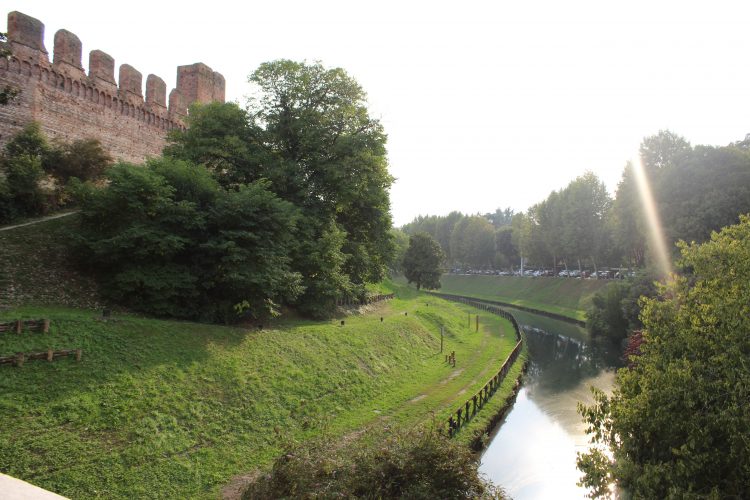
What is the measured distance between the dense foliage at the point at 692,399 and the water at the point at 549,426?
4818 millimetres

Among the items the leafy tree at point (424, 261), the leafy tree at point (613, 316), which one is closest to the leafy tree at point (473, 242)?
the leafy tree at point (424, 261)

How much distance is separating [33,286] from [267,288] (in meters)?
7.98

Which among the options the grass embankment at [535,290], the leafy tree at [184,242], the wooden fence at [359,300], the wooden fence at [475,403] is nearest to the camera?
the wooden fence at [475,403]

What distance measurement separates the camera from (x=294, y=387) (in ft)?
55.4

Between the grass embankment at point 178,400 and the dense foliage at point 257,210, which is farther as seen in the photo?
the dense foliage at point 257,210

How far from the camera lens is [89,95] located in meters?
26.4

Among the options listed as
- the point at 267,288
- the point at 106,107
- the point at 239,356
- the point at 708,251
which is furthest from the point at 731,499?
the point at 106,107

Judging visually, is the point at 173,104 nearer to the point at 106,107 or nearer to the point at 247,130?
the point at 106,107

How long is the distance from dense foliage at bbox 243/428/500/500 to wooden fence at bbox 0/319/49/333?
800 cm

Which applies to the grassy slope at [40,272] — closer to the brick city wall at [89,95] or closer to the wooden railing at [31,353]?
the wooden railing at [31,353]

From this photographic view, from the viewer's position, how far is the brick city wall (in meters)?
22.9

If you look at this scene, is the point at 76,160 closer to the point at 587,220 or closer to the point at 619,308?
the point at 619,308

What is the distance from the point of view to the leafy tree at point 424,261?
59625mm

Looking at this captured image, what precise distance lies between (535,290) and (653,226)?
3117 centimetres
